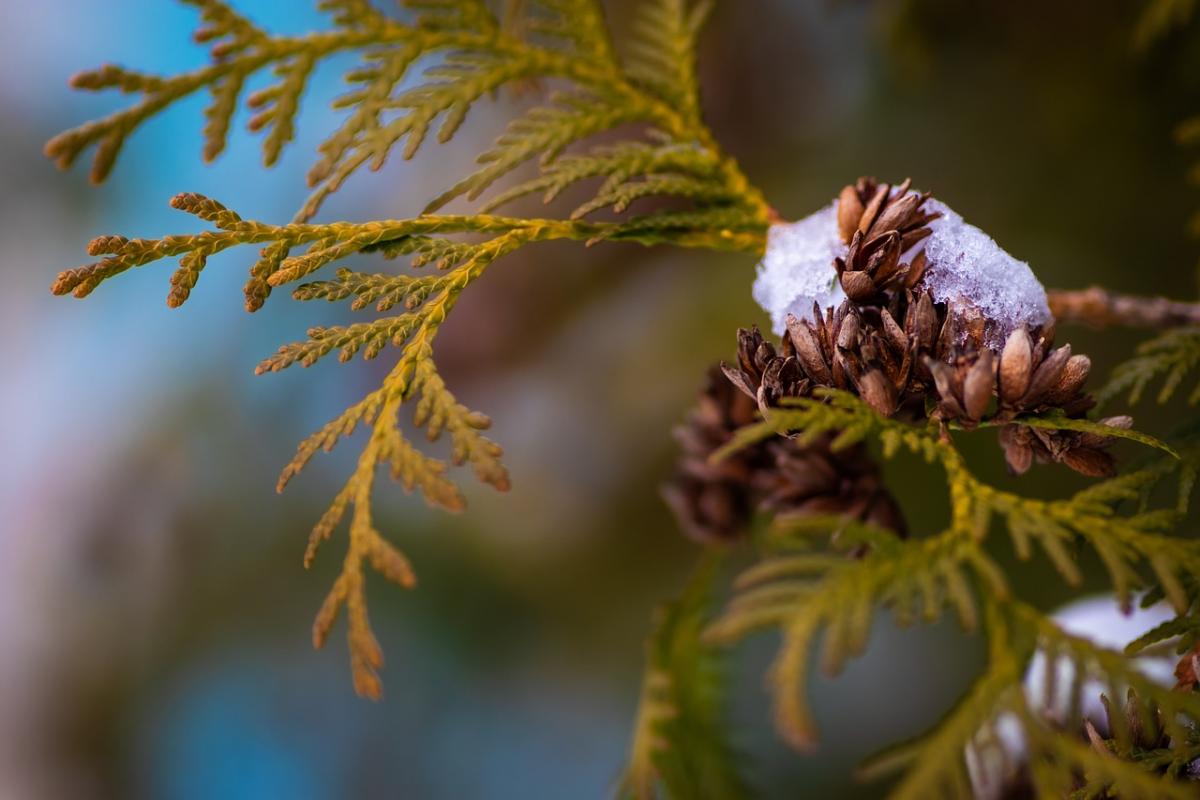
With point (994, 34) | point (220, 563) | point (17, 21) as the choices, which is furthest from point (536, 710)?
point (17, 21)

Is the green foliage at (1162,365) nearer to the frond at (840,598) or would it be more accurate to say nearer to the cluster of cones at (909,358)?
the cluster of cones at (909,358)

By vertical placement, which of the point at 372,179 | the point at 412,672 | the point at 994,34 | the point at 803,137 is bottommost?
the point at 412,672

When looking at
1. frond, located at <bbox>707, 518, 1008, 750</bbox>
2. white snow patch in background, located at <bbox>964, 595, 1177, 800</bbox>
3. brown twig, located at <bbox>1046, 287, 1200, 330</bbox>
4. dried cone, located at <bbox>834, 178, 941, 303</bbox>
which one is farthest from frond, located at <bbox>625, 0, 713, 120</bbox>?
white snow patch in background, located at <bbox>964, 595, 1177, 800</bbox>

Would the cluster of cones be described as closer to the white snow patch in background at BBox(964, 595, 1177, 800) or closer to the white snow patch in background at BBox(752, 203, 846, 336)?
the white snow patch in background at BBox(752, 203, 846, 336)

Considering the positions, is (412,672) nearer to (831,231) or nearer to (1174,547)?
(831,231)

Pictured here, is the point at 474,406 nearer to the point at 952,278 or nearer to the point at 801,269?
the point at 801,269
